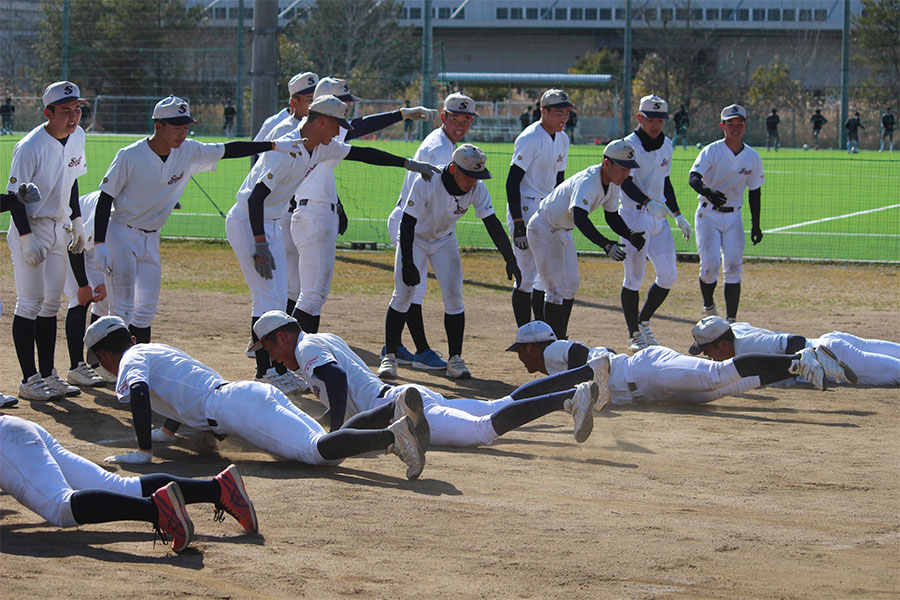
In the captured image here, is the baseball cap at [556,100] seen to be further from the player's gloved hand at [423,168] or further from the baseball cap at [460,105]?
the player's gloved hand at [423,168]

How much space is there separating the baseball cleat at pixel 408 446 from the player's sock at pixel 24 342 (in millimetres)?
3624

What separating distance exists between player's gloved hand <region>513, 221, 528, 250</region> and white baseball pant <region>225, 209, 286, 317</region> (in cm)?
211

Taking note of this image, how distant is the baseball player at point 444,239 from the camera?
8.72m

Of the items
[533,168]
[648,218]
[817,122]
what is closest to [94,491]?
[533,168]

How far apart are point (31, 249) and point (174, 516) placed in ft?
12.2

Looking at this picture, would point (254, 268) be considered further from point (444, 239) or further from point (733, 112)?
point (733, 112)

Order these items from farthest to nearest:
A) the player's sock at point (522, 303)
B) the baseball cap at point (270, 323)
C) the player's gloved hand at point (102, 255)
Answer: the player's sock at point (522, 303) < the player's gloved hand at point (102, 255) < the baseball cap at point (270, 323)

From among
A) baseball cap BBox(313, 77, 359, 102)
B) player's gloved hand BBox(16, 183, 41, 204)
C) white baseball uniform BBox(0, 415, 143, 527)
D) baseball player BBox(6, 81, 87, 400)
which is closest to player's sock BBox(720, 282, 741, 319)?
baseball cap BBox(313, 77, 359, 102)

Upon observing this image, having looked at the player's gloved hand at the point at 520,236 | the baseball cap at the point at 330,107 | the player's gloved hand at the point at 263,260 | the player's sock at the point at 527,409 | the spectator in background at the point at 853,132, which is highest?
the spectator in background at the point at 853,132

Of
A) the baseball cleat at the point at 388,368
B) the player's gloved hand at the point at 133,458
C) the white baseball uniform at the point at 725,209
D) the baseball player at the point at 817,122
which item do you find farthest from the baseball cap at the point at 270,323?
the baseball player at the point at 817,122

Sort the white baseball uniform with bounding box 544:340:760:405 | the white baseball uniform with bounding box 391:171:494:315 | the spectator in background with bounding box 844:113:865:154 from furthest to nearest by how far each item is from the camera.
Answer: the spectator in background with bounding box 844:113:865:154
the white baseball uniform with bounding box 391:171:494:315
the white baseball uniform with bounding box 544:340:760:405

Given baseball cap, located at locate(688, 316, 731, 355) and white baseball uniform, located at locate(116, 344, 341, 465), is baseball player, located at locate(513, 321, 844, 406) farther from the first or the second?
white baseball uniform, located at locate(116, 344, 341, 465)

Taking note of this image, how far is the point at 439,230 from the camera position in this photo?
9000mm

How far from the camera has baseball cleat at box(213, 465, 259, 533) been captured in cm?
484
